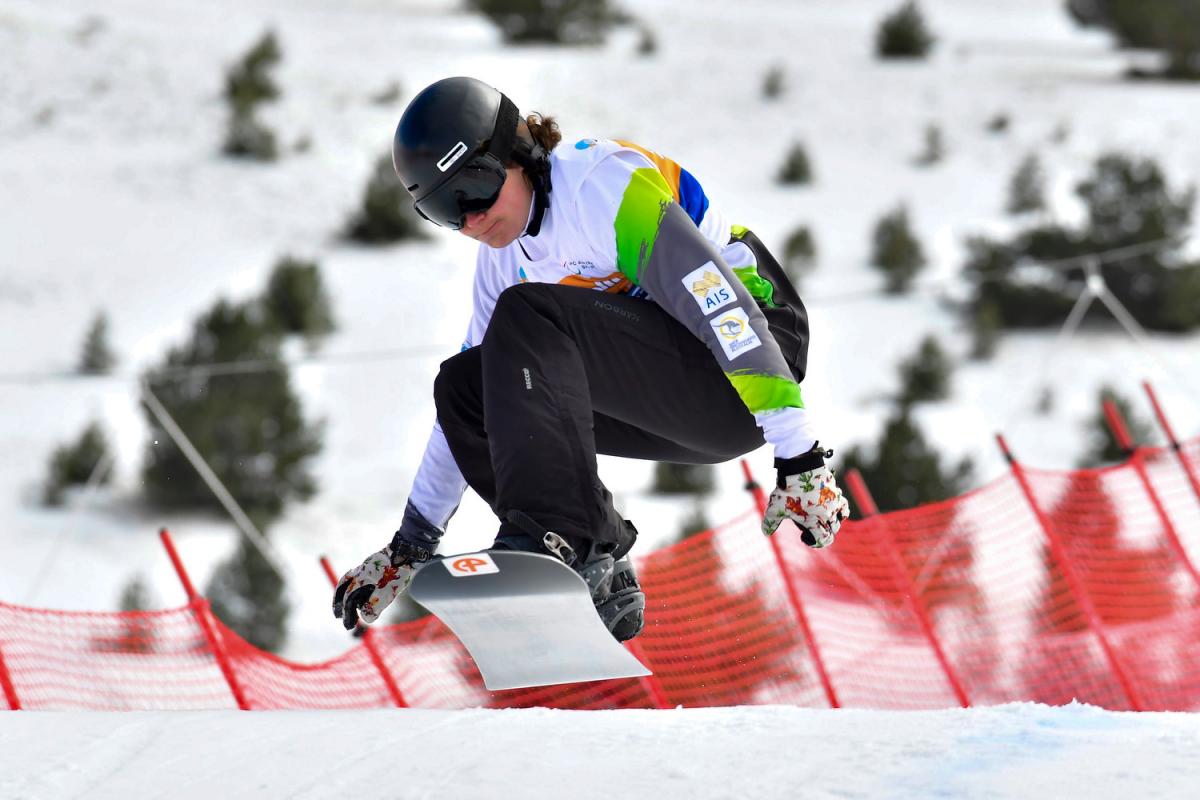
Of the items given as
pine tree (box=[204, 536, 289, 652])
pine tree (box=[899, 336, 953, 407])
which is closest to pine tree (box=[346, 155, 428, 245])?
pine tree (box=[899, 336, 953, 407])

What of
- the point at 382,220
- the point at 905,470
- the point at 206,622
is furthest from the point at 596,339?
the point at 382,220

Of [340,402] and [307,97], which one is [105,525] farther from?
[307,97]

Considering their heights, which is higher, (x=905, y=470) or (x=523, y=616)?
(x=523, y=616)

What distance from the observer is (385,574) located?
2873 millimetres

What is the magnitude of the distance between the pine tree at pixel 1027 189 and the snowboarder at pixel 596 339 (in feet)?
60.2

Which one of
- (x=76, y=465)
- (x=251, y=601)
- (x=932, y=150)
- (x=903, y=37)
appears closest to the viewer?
(x=251, y=601)

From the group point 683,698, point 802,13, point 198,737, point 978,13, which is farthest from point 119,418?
point 978,13

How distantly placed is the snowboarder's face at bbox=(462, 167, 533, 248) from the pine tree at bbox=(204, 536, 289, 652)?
302 inches

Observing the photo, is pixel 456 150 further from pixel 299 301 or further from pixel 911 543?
pixel 299 301

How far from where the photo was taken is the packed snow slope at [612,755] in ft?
6.59

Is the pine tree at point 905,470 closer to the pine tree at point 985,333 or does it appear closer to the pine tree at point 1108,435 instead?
the pine tree at point 1108,435

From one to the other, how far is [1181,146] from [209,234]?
1477 centimetres

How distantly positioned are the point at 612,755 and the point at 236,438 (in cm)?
1111

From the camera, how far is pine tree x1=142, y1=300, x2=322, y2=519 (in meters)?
12.4
